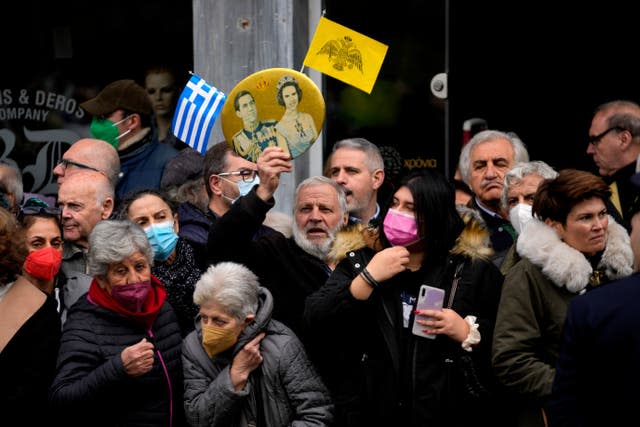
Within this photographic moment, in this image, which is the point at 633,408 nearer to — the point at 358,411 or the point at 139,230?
the point at 358,411

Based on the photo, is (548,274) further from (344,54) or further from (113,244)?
(113,244)

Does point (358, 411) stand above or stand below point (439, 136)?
below

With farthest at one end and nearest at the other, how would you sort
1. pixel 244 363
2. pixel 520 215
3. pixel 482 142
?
pixel 482 142 → pixel 520 215 → pixel 244 363

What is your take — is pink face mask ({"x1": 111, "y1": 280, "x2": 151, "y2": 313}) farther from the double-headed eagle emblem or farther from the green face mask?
the green face mask

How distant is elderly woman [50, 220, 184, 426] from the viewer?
210 inches

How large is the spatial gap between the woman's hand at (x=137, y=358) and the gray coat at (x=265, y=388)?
8.8 inches

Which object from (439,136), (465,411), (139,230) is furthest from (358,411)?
(439,136)

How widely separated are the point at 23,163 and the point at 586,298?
18.9 feet

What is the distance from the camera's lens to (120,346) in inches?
215

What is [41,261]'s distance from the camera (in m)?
5.81

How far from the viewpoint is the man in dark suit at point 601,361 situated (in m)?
3.96

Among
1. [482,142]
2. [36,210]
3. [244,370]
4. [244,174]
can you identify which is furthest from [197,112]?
[244,370]

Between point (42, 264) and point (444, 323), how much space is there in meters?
1.87

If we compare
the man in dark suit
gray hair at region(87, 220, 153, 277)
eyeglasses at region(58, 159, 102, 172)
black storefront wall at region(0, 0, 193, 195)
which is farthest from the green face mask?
the man in dark suit
